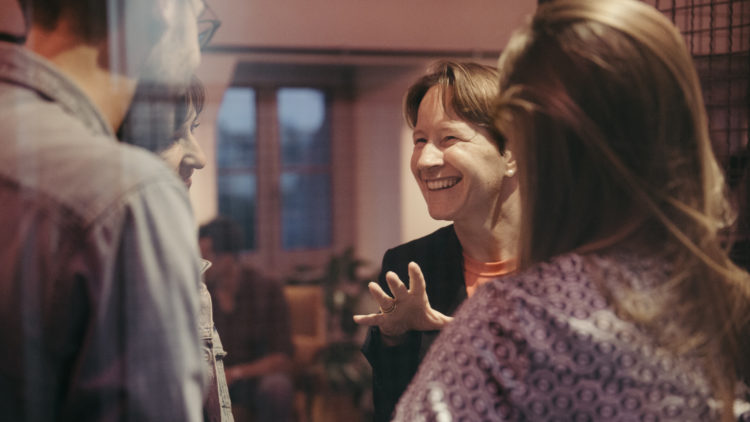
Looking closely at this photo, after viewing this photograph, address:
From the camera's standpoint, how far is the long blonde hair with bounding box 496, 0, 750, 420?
73 cm

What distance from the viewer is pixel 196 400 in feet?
2.11

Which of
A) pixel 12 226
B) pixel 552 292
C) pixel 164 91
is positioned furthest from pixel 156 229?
pixel 552 292

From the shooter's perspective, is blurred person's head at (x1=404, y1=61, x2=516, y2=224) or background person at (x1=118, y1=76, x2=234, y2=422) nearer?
background person at (x1=118, y1=76, x2=234, y2=422)

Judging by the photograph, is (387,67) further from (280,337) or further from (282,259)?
(280,337)

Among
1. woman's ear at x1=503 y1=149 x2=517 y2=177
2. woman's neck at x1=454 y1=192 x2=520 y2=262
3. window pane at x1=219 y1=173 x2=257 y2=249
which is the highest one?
woman's ear at x1=503 y1=149 x2=517 y2=177

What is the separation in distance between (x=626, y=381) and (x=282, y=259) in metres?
0.79

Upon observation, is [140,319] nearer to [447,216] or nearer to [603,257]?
[603,257]

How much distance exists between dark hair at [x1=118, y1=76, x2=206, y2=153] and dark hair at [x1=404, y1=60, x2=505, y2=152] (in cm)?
43

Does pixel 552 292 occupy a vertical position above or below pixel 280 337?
above

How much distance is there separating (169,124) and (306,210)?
1.78ft

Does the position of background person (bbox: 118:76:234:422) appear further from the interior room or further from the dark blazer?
the dark blazer

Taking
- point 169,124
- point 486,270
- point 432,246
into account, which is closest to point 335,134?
point 432,246

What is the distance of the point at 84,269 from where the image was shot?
60cm

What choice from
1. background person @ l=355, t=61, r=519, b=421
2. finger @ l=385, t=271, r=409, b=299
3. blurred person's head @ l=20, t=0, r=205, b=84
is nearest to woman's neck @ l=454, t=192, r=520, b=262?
background person @ l=355, t=61, r=519, b=421
